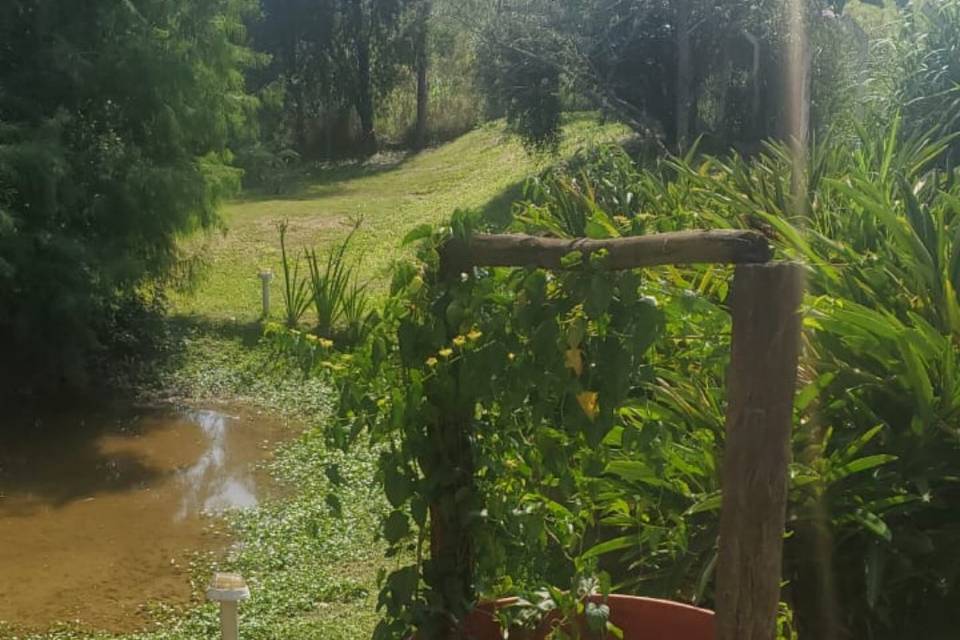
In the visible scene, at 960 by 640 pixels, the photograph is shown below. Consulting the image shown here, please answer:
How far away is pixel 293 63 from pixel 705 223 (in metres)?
19.7

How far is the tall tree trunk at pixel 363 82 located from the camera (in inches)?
922

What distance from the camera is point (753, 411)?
2.00 meters

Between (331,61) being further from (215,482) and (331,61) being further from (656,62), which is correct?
(215,482)

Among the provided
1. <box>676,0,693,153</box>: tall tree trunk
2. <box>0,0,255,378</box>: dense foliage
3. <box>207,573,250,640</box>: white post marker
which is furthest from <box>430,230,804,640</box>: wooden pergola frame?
<box>676,0,693,153</box>: tall tree trunk

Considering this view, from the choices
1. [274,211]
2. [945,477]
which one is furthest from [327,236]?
[945,477]

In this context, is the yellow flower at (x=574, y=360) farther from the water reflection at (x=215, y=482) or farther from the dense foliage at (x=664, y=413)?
the water reflection at (x=215, y=482)

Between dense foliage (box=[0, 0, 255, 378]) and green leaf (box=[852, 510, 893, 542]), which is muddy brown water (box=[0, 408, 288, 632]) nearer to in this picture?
dense foliage (box=[0, 0, 255, 378])

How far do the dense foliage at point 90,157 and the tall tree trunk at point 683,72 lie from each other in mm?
6171

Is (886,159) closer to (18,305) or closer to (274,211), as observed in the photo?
(18,305)

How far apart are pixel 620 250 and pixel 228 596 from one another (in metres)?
1.70

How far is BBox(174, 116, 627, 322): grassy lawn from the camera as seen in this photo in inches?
507

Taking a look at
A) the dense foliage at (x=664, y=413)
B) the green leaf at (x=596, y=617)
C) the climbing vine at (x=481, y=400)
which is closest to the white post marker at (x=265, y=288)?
the dense foliage at (x=664, y=413)

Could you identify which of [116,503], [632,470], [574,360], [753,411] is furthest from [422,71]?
[753,411]

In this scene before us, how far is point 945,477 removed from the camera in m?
3.37
